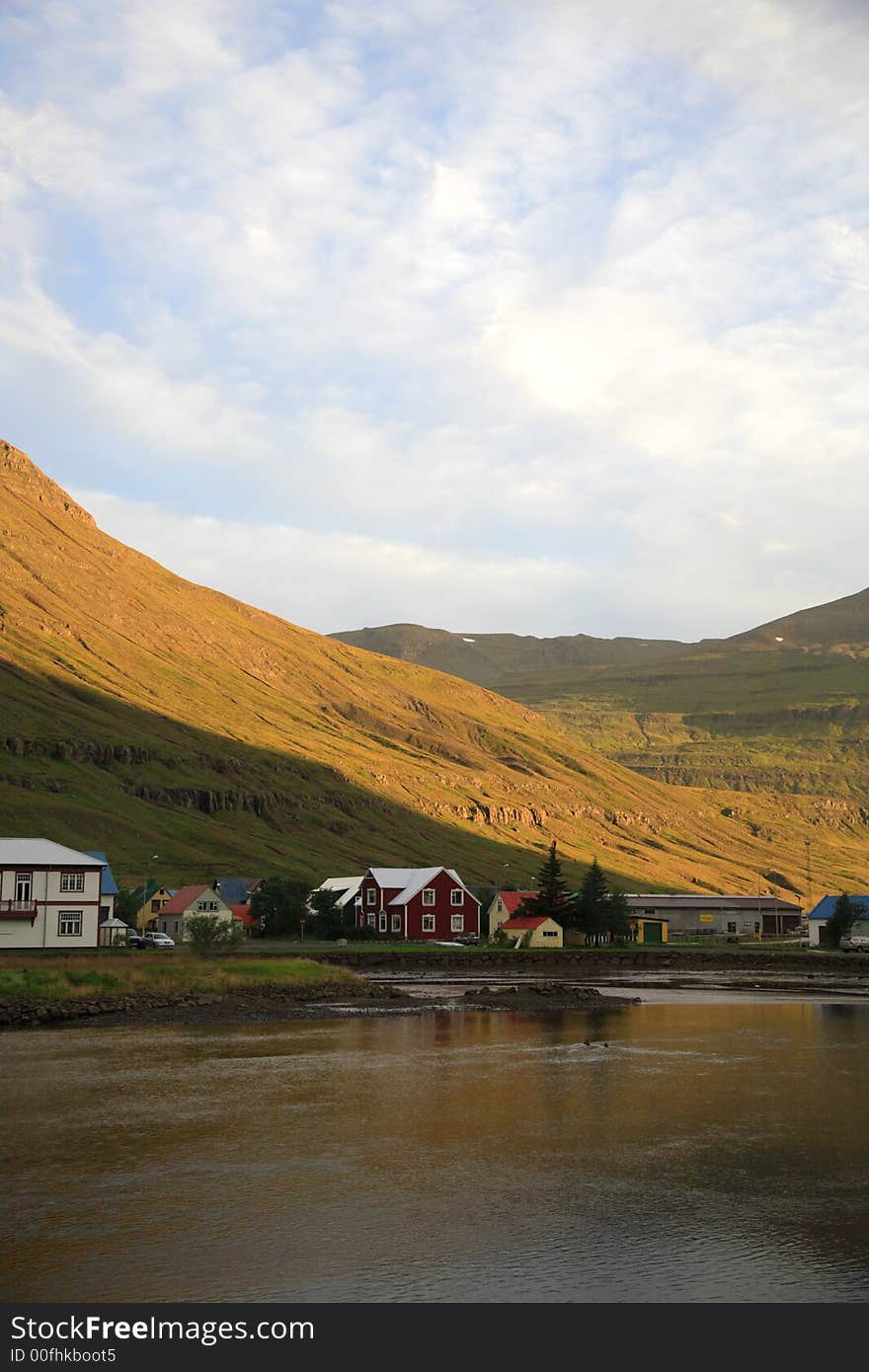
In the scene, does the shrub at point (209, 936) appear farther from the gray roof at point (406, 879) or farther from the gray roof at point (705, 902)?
the gray roof at point (705, 902)

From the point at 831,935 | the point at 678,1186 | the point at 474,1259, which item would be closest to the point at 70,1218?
the point at 474,1259

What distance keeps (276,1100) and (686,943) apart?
110481 mm

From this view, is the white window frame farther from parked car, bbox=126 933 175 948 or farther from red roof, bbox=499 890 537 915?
red roof, bbox=499 890 537 915

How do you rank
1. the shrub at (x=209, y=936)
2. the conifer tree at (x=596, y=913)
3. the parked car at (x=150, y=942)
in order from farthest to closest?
the conifer tree at (x=596, y=913)
the parked car at (x=150, y=942)
the shrub at (x=209, y=936)

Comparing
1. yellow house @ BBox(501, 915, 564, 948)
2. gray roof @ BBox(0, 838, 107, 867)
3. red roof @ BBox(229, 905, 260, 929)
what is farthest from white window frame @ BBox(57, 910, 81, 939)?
yellow house @ BBox(501, 915, 564, 948)

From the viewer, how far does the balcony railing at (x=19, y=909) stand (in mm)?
76188

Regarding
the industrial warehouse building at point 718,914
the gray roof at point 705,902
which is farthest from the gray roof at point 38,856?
the gray roof at point 705,902

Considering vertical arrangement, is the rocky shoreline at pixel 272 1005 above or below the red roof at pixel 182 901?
below

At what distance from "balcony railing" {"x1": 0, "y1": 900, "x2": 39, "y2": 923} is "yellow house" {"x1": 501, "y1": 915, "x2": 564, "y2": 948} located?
156 ft

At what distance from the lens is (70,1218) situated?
2114 centimetres

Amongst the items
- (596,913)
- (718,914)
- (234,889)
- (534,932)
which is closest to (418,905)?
(534,932)

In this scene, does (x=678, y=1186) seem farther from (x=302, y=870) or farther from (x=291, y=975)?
(x=302, y=870)

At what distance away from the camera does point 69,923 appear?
78.9 meters

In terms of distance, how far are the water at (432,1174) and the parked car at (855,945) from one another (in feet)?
260
